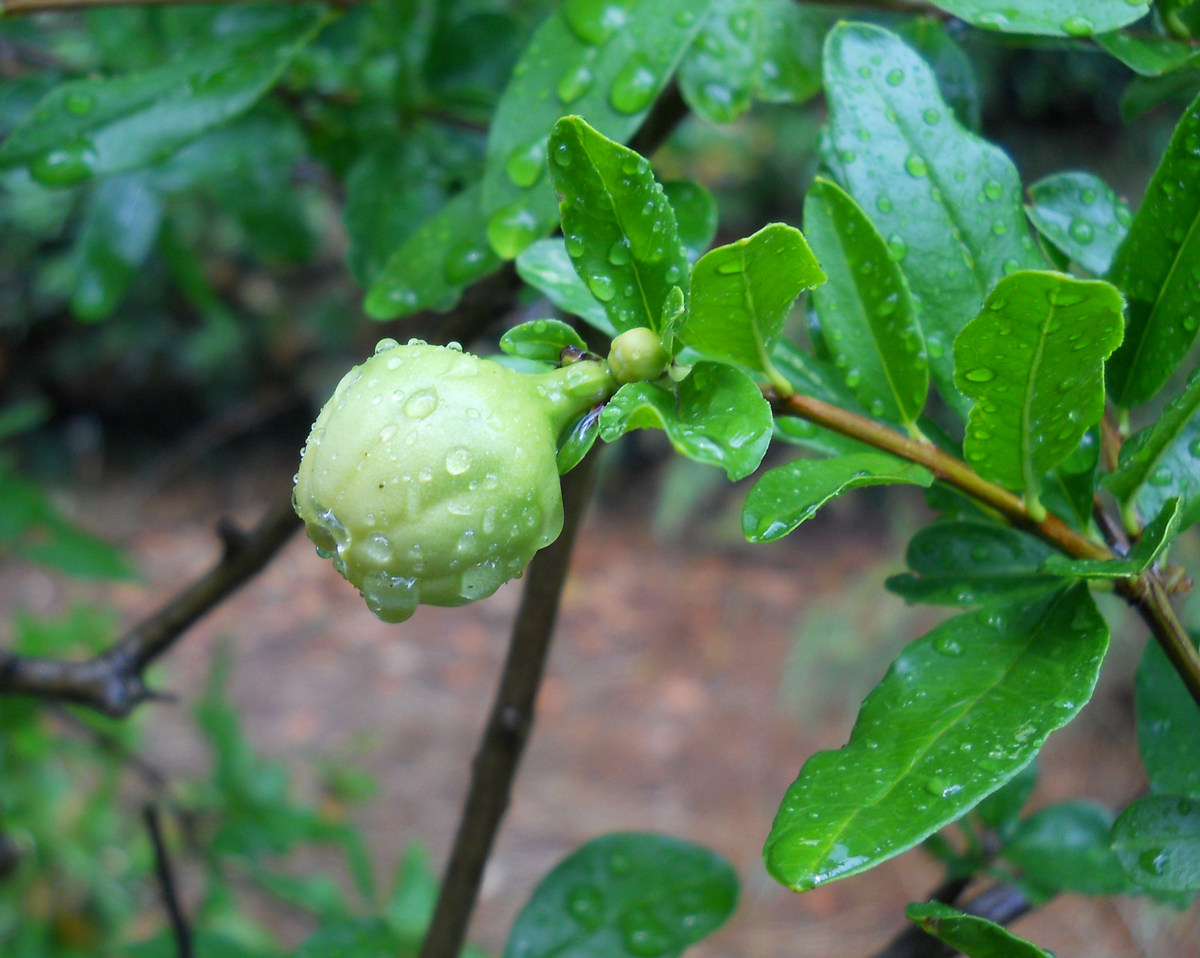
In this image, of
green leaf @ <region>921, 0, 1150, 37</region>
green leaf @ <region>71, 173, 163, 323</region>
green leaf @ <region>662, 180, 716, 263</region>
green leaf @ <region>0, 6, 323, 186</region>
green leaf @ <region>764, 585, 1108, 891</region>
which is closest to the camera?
green leaf @ <region>764, 585, 1108, 891</region>

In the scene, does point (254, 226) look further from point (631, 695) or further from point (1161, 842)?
point (631, 695)

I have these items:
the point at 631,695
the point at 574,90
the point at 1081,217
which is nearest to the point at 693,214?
the point at 574,90

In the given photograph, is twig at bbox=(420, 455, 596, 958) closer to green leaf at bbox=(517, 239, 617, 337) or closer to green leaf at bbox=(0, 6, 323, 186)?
green leaf at bbox=(517, 239, 617, 337)

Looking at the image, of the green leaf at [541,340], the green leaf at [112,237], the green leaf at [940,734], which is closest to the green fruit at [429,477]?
the green leaf at [541,340]

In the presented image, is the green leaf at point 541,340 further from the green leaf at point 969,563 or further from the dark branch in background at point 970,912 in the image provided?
the dark branch in background at point 970,912

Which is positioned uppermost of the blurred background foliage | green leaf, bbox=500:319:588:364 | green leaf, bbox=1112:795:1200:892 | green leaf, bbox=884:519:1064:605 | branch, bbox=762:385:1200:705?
green leaf, bbox=500:319:588:364

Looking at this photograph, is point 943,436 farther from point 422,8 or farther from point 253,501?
point 253,501

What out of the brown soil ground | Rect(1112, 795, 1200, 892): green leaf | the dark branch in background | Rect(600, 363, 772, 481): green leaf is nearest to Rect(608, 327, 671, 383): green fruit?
Rect(600, 363, 772, 481): green leaf
